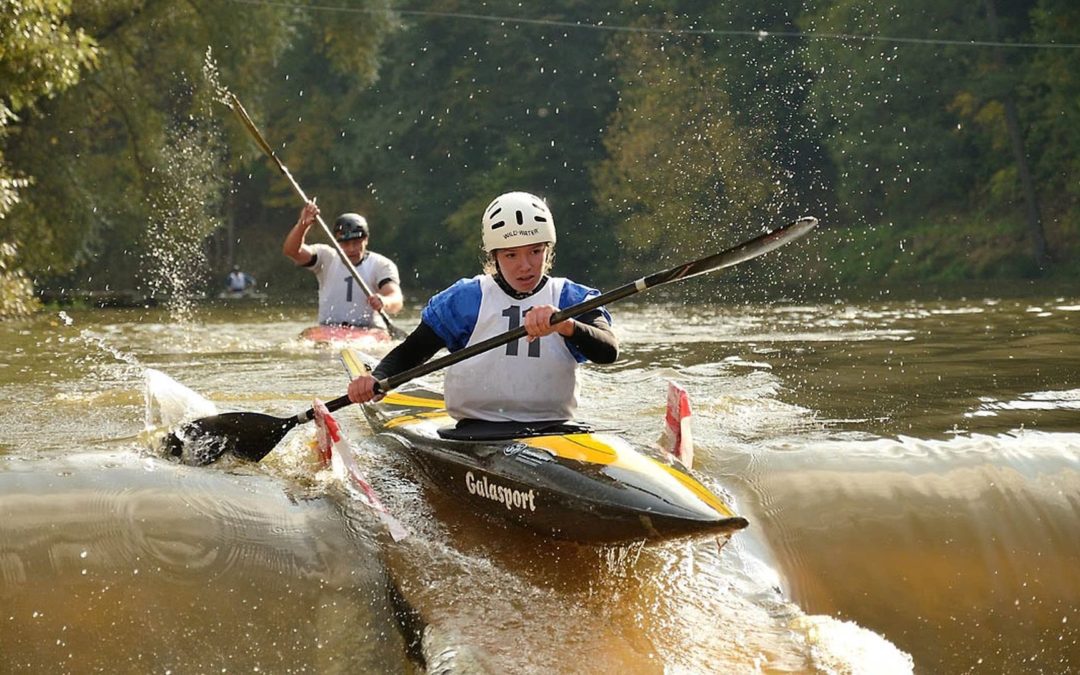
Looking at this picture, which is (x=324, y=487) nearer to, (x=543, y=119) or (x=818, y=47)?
(x=818, y=47)

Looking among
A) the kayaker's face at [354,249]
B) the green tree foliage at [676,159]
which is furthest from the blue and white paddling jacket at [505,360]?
the green tree foliage at [676,159]

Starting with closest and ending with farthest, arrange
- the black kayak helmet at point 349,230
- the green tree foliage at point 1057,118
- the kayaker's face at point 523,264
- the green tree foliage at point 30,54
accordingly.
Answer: the kayaker's face at point 523,264
the black kayak helmet at point 349,230
the green tree foliage at point 30,54
the green tree foliage at point 1057,118

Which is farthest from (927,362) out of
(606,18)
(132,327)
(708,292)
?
(606,18)

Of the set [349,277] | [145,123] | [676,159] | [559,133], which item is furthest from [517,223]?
[559,133]

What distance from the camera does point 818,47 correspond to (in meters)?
31.4

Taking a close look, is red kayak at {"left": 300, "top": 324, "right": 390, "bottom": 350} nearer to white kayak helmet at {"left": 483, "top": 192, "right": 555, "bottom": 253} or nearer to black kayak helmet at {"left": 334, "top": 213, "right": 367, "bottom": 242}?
black kayak helmet at {"left": 334, "top": 213, "right": 367, "bottom": 242}

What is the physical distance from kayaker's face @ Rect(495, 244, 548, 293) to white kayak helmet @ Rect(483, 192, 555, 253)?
6 cm

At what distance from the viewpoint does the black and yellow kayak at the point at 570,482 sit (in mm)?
4633

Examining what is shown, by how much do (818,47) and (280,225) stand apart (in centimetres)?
2082

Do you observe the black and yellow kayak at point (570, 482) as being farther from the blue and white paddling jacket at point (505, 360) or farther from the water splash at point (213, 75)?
the water splash at point (213, 75)

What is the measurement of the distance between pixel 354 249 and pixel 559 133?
2710 cm

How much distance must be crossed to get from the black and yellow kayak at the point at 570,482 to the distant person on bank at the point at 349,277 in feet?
17.4

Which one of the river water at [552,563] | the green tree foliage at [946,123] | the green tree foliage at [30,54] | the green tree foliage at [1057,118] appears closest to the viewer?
the river water at [552,563]

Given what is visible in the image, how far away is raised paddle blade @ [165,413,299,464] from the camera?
631 cm
